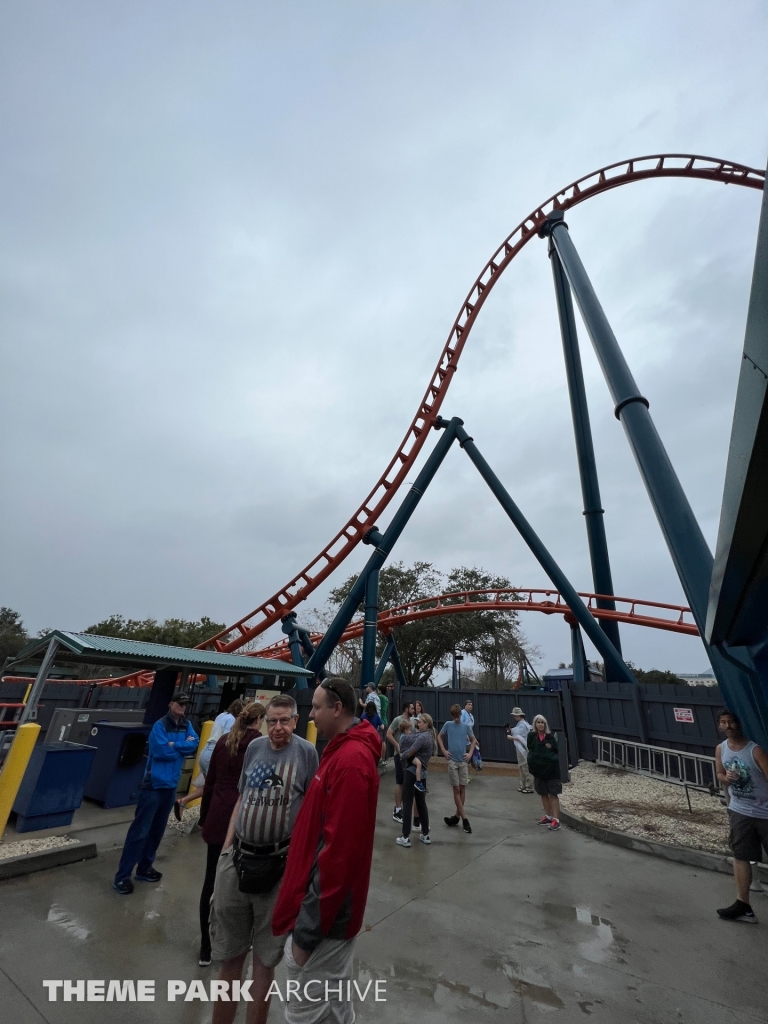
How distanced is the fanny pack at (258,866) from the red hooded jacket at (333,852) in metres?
0.52

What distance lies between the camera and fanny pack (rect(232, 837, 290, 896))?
2330 millimetres

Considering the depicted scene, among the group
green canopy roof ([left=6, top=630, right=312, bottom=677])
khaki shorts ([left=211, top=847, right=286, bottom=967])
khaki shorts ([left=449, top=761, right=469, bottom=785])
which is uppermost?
green canopy roof ([left=6, top=630, right=312, bottom=677])

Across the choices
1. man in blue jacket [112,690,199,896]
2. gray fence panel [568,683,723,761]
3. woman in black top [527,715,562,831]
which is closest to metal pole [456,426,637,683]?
gray fence panel [568,683,723,761]

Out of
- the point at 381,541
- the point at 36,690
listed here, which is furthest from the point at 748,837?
the point at 381,541

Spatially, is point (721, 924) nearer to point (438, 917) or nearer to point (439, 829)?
point (438, 917)

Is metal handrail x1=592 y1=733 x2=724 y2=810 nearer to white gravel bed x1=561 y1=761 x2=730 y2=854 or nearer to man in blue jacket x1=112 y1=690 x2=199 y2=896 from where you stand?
white gravel bed x1=561 y1=761 x2=730 y2=854

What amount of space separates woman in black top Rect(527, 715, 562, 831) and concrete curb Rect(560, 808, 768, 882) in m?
0.37

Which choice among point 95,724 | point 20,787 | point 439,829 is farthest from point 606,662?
point 20,787

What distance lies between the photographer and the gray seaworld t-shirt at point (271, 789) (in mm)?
2396

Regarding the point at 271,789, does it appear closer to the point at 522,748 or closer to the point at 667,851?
the point at 667,851

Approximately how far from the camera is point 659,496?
5.75 metres

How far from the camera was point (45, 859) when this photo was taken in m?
4.52

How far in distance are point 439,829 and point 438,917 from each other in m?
2.93

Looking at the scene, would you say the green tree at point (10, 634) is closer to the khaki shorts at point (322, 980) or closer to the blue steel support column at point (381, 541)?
the blue steel support column at point (381, 541)
